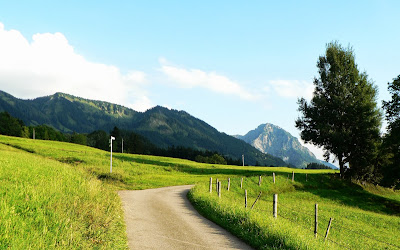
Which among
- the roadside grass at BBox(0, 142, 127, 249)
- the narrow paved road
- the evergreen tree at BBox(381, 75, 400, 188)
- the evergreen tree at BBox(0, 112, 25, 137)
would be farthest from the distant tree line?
the roadside grass at BBox(0, 142, 127, 249)

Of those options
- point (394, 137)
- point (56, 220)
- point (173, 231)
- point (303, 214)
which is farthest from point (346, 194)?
point (56, 220)

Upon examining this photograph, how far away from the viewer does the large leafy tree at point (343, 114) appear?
52.4 m

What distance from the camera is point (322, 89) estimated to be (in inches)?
2247

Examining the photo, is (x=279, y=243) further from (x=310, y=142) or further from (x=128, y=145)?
(x=128, y=145)

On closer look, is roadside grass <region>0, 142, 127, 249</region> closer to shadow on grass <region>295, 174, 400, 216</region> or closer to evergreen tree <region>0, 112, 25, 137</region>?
shadow on grass <region>295, 174, 400, 216</region>

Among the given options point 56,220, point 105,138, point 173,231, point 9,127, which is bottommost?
point 173,231

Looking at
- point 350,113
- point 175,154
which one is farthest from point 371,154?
point 175,154

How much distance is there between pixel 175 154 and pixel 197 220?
168174 millimetres

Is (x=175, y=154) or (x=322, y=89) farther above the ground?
(x=322, y=89)

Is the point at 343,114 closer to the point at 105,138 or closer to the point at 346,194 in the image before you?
the point at 346,194

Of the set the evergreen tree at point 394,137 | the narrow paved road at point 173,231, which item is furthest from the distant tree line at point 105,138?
the narrow paved road at point 173,231

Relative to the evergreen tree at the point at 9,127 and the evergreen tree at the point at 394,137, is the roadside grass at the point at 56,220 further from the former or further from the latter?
the evergreen tree at the point at 9,127

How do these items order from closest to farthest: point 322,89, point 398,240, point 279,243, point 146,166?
point 279,243
point 398,240
point 322,89
point 146,166

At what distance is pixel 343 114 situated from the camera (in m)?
54.0
